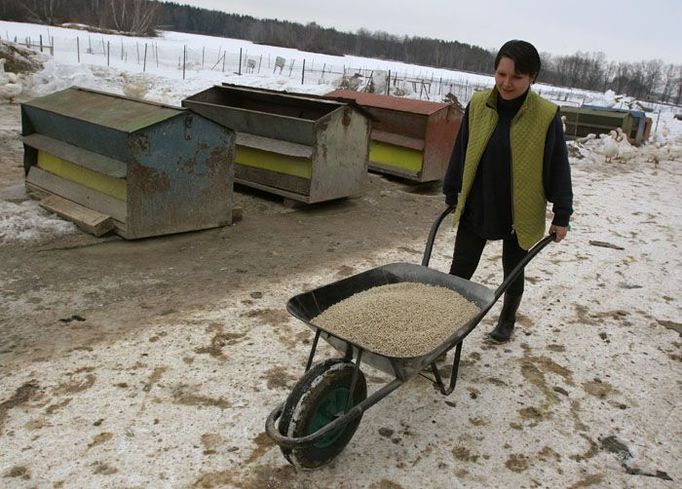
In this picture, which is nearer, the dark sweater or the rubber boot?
the dark sweater

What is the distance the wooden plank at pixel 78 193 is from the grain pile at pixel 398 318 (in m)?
3.15

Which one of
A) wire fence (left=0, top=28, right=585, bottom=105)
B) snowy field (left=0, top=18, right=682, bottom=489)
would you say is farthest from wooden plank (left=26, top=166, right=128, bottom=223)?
wire fence (left=0, top=28, right=585, bottom=105)

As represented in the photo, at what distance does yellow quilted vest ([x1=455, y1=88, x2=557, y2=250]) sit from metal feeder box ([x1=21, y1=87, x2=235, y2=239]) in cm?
306

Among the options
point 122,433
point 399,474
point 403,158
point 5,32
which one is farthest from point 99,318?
point 5,32

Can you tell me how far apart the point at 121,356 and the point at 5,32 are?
138ft

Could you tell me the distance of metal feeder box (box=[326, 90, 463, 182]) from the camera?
29.2 ft

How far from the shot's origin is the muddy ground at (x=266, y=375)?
263 centimetres

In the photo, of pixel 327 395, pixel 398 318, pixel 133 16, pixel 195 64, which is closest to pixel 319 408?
pixel 327 395

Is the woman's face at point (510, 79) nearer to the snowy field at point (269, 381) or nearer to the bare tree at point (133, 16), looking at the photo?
the snowy field at point (269, 381)

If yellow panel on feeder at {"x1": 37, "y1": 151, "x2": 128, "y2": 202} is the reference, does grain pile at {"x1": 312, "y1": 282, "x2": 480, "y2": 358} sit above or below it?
above

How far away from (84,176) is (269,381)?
351 cm

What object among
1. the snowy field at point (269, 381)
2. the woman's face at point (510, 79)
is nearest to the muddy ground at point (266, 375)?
the snowy field at point (269, 381)

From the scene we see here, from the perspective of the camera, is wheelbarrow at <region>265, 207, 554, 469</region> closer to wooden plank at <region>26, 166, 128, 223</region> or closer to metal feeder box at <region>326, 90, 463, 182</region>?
wooden plank at <region>26, 166, 128, 223</region>

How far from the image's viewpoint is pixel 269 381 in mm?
3283
